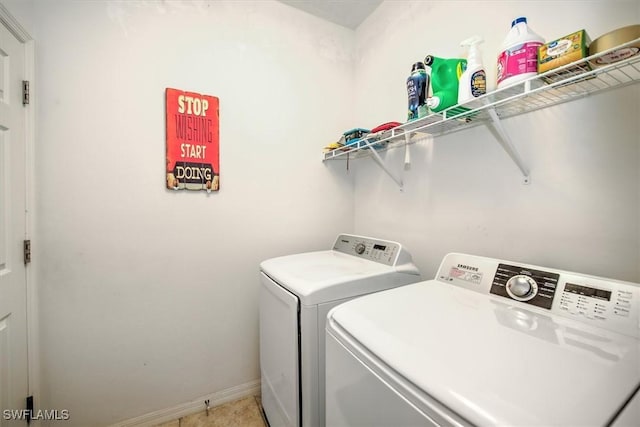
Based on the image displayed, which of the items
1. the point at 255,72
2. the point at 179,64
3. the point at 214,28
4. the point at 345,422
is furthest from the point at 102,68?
the point at 345,422

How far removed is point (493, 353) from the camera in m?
0.65

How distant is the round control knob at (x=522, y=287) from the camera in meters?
0.92

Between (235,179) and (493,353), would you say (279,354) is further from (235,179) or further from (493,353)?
(235,179)

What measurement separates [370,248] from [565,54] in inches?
45.5

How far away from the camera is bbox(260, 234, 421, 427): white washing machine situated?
1.11 m

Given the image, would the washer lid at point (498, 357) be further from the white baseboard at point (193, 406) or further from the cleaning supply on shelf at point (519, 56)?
the white baseboard at point (193, 406)

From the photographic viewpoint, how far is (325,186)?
84.4 inches

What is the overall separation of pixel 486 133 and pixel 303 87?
1.34 meters

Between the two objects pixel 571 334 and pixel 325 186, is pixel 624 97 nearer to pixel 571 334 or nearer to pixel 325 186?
pixel 571 334

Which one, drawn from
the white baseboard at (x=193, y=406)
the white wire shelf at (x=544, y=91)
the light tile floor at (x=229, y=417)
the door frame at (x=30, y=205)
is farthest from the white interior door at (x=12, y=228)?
the white wire shelf at (x=544, y=91)

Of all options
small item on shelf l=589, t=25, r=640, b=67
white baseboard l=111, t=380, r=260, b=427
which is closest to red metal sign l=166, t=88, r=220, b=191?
white baseboard l=111, t=380, r=260, b=427

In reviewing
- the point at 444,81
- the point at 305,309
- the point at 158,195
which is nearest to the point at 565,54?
the point at 444,81

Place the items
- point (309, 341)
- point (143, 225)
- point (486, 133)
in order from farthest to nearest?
point (143, 225) < point (486, 133) < point (309, 341)

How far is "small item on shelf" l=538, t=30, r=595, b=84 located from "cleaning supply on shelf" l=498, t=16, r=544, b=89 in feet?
0.09
